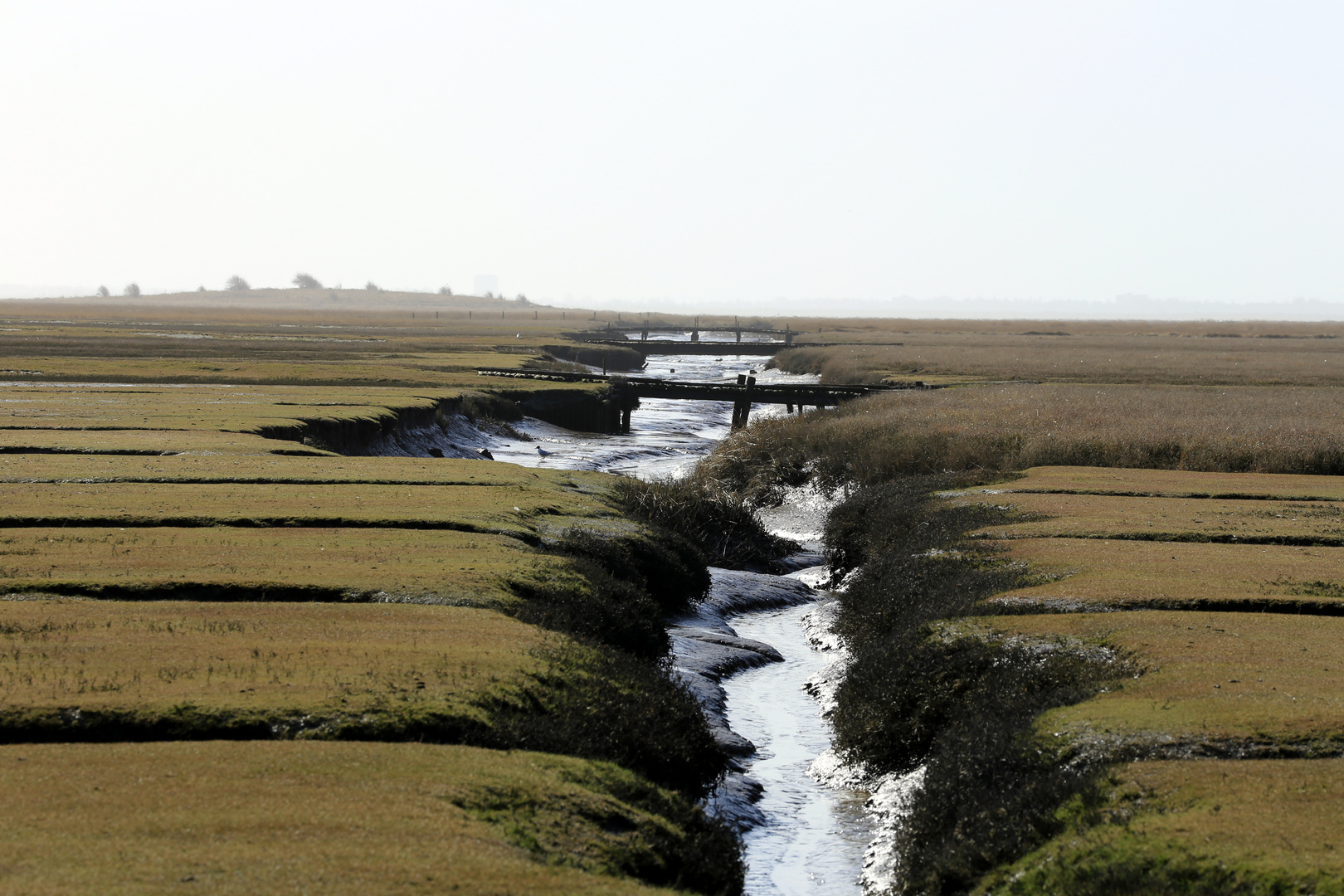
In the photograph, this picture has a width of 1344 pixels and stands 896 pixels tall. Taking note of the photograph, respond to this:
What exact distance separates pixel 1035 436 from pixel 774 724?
1781cm

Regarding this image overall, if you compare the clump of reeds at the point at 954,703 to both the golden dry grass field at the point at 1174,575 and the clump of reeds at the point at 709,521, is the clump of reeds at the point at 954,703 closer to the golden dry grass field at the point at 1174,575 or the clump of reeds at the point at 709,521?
the golden dry grass field at the point at 1174,575

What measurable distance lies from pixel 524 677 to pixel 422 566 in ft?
15.1

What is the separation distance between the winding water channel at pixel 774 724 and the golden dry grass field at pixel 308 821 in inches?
90.0

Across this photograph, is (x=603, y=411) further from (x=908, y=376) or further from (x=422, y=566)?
(x=422, y=566)

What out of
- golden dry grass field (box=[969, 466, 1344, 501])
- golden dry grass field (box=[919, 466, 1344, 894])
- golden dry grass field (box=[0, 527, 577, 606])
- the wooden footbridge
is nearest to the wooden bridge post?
the wooden footbridge

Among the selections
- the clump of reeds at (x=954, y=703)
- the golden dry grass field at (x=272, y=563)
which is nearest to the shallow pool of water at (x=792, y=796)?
the clump of reeds at (x=954, y=703)

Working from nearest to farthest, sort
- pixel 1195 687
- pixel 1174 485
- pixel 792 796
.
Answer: pixel 1195 687 → pixel 792 796 → pixel 1174 485

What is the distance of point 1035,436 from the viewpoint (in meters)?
30.3

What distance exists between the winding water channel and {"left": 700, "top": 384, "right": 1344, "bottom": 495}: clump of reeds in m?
3.29

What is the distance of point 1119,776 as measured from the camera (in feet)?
30.7

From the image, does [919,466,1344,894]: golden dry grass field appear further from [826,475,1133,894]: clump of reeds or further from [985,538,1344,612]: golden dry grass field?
[826,475,1133,894]: clump of reeds

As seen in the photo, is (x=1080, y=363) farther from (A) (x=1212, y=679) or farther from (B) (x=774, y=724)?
(A) (x=1212, y=679)

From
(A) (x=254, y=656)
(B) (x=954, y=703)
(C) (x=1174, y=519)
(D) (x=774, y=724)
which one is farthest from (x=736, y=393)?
(A) (x=254, y=656)

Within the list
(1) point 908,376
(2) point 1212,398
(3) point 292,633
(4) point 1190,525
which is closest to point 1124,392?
(2) point 1212,398
